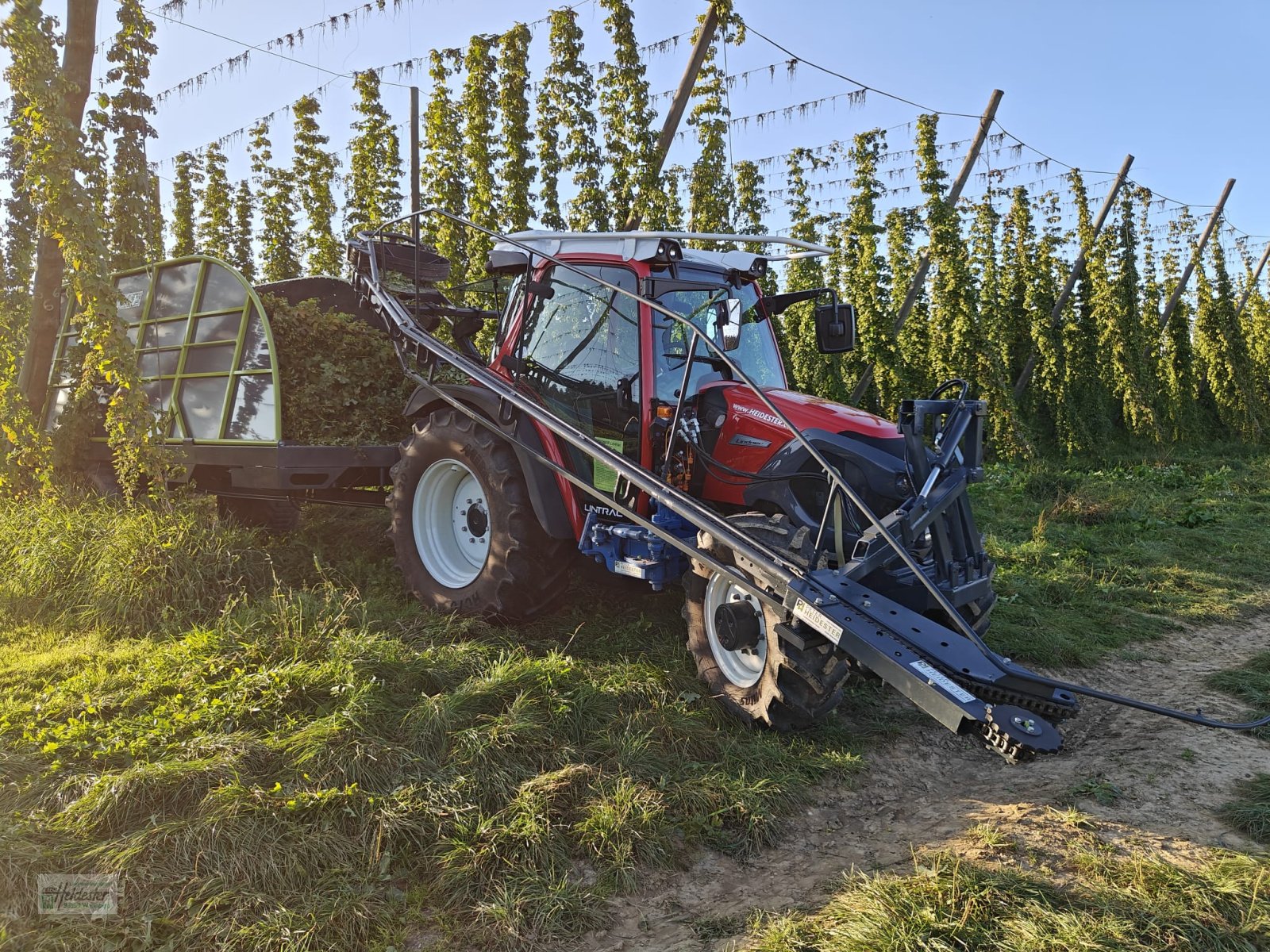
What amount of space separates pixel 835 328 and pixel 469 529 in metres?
2.54

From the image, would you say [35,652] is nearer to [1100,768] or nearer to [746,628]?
[746,628]

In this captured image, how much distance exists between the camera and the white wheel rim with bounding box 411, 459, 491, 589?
5387mm

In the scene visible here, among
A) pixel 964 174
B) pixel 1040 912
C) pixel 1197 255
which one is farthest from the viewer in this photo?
pixel 1197 255

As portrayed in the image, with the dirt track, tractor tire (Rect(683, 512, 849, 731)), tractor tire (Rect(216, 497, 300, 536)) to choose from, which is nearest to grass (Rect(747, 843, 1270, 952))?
the dirt track

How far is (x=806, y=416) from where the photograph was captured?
4.42 metres

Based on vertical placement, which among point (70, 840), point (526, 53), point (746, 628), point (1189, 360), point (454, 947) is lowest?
point (454, 947)

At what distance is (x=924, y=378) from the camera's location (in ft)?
48.1

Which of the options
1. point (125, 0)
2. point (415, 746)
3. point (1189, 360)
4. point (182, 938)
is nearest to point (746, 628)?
point (415, 746)

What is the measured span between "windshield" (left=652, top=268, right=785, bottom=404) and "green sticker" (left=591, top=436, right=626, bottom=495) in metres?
0.36

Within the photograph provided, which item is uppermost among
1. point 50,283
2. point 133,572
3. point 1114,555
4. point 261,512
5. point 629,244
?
point 50,283

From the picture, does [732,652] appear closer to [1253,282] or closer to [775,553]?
[775,553]

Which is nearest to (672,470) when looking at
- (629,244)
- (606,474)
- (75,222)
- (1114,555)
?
(606,474)

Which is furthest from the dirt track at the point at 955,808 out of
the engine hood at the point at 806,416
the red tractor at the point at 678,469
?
the engine hood at the point at 806,416

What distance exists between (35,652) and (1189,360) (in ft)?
71.6
